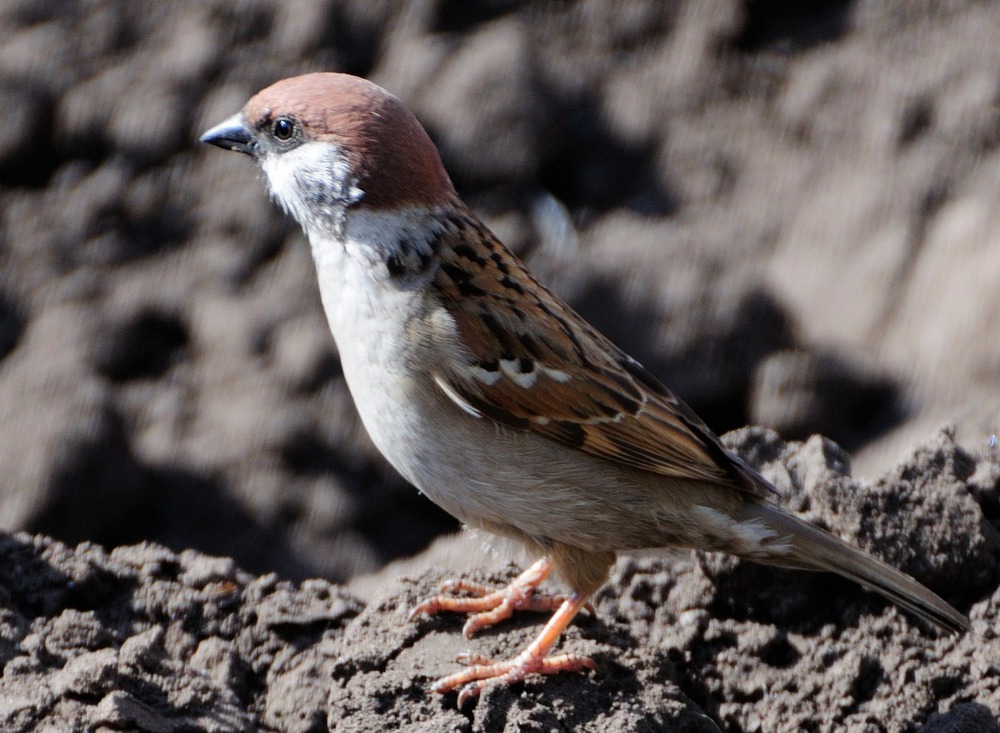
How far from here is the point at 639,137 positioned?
6191mm

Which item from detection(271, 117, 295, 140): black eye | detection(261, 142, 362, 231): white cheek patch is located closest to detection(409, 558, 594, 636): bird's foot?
detection(261, 142, 362, 231): white cheek patch

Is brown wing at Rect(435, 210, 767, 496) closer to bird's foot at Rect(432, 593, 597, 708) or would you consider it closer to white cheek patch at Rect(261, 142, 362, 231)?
white cheek patch at Rect(261, 142, 362, 231)

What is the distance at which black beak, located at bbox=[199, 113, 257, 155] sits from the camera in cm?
411

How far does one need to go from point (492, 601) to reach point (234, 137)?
1.71m

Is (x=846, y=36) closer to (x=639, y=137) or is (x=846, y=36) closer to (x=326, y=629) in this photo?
(x=639, y=137)

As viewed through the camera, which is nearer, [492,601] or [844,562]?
[844,562]

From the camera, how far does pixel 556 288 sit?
5672 mm

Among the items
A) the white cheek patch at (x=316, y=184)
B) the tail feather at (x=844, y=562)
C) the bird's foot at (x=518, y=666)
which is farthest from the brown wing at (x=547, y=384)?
the bird's foot at (x=518, y=666)

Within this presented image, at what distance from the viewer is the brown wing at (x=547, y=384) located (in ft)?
12.7

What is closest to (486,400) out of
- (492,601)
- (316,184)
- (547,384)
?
(547,384)

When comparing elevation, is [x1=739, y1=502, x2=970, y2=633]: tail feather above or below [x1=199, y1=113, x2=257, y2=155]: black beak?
below

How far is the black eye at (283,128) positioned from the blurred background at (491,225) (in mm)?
1663

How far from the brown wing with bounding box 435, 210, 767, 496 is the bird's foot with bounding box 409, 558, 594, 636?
18.1 inches

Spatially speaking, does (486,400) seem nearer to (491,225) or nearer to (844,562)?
(844,562)
